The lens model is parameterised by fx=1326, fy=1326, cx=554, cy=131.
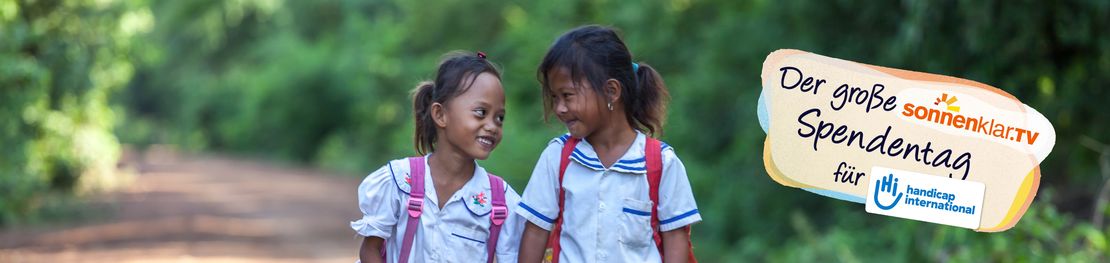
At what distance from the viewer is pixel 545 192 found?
351 cm

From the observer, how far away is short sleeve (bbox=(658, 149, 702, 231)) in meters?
3.44

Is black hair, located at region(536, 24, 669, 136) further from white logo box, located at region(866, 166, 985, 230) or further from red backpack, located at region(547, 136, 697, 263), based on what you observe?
white logo box, located at region(866, 166, 985, 230)

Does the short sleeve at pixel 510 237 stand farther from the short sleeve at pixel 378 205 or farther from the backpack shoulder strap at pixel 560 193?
the short sleeve at pixel 378 205

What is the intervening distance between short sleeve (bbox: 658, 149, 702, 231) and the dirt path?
10.7 meters

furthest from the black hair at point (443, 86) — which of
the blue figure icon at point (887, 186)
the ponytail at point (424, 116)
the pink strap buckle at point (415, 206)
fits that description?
the blue figure icon at point (887, 186)

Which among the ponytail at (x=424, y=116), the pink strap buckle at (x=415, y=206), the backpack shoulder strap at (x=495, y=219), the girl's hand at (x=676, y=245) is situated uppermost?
the ponytail at (x=424, y=116)

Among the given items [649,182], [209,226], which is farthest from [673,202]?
[209,226]

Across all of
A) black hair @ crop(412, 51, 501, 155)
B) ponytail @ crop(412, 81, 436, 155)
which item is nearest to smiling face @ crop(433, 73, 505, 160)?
black hair @ crop(412, 51, 501, 155)

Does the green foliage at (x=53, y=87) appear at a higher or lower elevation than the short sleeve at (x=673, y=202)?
higher

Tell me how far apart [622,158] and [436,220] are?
58cm

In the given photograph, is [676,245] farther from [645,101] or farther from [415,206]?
[415,206]

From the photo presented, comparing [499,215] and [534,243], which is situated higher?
Answer: [499,215]

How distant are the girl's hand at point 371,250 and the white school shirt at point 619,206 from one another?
551 millimetres

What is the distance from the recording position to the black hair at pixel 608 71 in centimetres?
341
